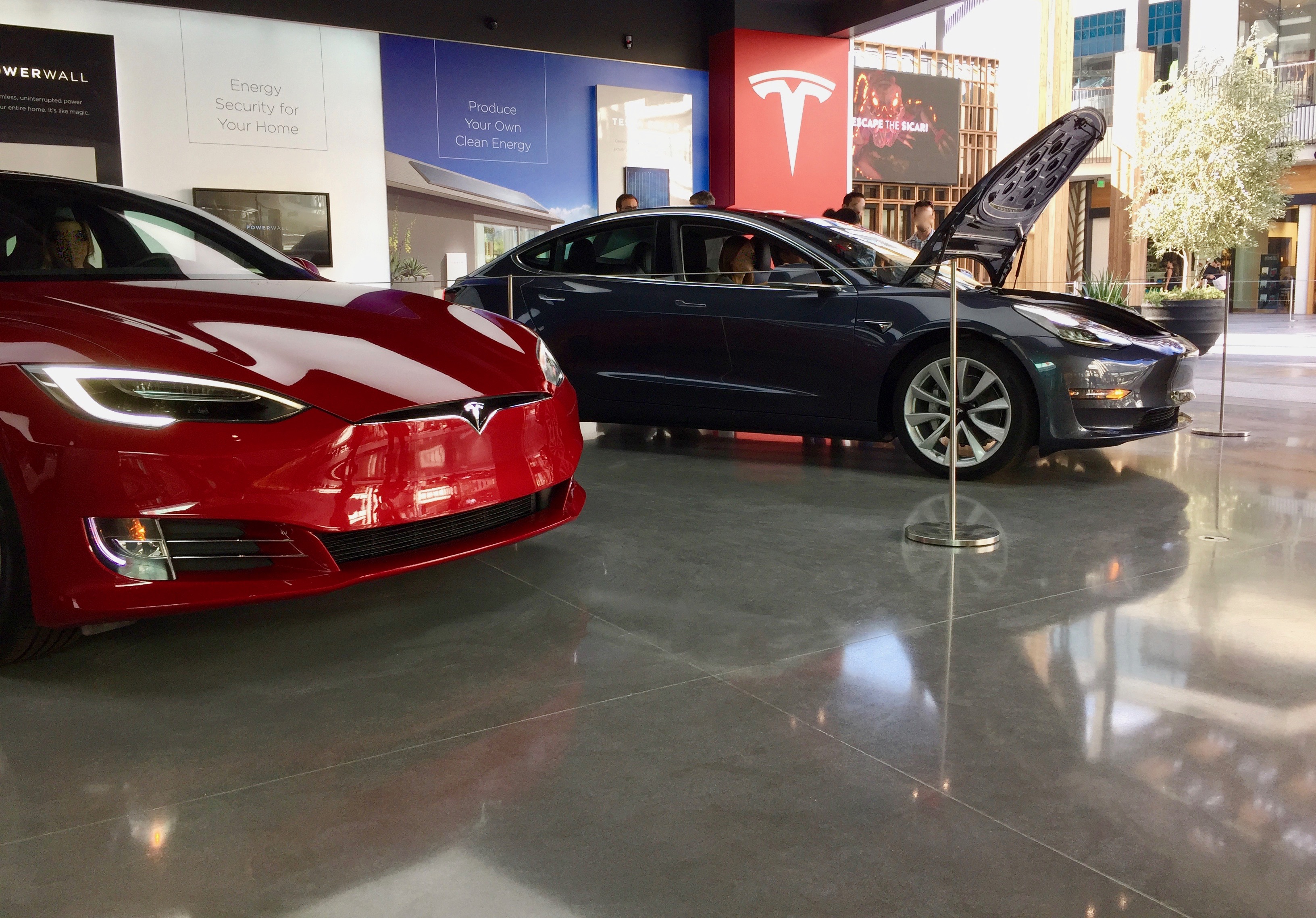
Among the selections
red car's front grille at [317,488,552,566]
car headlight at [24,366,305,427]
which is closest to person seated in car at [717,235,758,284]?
red car's front grille at [317,488,552,566]

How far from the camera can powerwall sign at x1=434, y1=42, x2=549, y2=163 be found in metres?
10.2

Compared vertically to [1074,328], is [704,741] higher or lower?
lower

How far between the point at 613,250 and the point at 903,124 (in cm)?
2818

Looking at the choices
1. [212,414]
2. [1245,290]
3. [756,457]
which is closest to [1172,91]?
[1245,290]

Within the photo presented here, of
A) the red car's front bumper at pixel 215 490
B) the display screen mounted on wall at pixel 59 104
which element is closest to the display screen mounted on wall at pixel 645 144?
the display screen mounted on wall at pixel 59 104

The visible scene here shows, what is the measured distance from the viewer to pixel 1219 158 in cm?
1405

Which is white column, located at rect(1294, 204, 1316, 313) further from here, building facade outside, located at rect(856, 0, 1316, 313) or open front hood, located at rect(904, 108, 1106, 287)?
open front hood, located at rect(904, 108, 1106, 287)

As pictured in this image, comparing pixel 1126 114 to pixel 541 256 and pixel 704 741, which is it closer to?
pixel 541 256

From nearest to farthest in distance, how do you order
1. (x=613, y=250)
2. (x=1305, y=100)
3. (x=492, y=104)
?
(x=613, y=250), (x=492, y=104), (x=1305, y=100)

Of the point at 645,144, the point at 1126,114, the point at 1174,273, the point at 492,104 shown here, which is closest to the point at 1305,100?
the point at 1126,114

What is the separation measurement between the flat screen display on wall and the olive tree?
1053cm

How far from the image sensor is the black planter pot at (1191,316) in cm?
1180

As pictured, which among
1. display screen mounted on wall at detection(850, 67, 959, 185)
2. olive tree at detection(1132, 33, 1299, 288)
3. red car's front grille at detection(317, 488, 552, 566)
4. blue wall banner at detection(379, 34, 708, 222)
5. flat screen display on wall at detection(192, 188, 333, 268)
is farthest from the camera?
display screen mounted on wall at detection(850, 67, 959, 185)

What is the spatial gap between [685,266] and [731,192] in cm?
696
